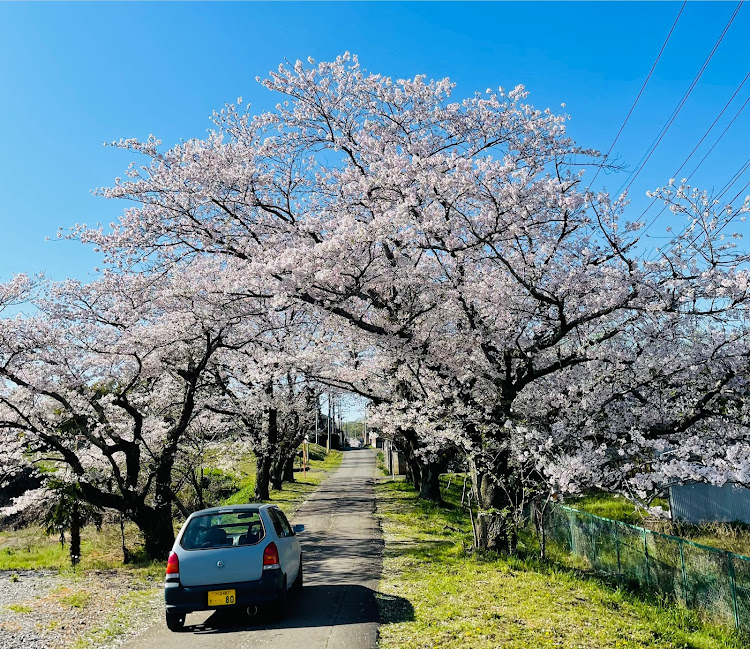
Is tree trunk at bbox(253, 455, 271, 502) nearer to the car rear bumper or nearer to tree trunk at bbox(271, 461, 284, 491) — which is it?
tree trunk at bbox(271, 461, 284, 491)

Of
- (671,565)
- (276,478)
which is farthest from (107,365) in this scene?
(276,478)

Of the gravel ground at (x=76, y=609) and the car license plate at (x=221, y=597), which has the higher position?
the car license plate at (x=221, y=597)

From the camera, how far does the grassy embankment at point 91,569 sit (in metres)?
7.82

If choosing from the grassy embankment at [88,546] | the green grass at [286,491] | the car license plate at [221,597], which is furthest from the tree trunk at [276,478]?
the car license plate at [221,597]

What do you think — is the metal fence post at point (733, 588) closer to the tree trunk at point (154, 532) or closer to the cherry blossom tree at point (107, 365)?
the cherry blossom tree at point (107, 365)

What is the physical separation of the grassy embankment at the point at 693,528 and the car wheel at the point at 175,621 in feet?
29.6

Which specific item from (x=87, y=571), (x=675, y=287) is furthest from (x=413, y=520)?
(x=675, y=287)

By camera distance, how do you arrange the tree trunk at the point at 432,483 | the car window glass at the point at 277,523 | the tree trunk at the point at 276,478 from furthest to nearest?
the tree trunk at the point at 276,478
the tree trunk at the point at 432,483
the car window glass at the point at 277,523

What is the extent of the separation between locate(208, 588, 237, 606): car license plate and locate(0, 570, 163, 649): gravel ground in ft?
3.77

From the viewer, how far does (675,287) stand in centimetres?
827

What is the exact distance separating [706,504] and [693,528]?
292 centimetres

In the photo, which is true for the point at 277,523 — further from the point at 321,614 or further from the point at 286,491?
the point at 286,491

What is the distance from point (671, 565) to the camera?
29.2 feet

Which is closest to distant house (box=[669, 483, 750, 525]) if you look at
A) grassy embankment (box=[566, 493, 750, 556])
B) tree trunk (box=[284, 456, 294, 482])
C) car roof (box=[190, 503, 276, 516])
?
grassy embankment (box=[566, 493, 750, 556])
